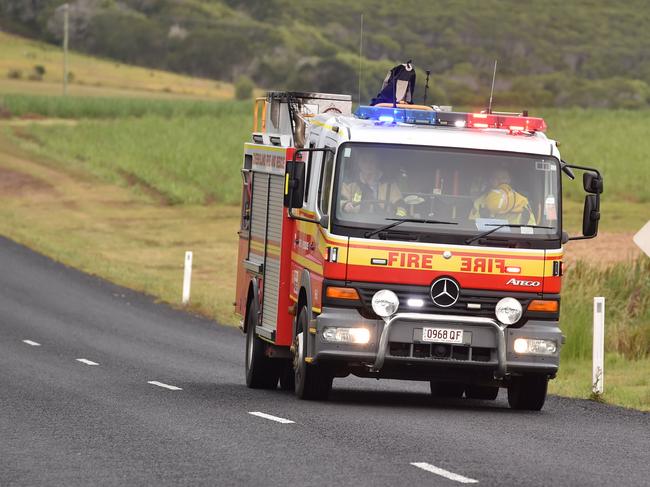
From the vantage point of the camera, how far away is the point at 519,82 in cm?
12488

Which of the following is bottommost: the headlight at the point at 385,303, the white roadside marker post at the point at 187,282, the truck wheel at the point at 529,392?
the white roadside marker post at the point at 187,282

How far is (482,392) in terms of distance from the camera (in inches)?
707

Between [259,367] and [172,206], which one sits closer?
[259,367]

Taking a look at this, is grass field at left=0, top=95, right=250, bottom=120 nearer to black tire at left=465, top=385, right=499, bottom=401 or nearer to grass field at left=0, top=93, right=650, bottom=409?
grass field at left=0, top=93, right=650, bottom=409

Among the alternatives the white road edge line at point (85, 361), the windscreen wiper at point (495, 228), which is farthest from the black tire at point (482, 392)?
the white road edge line at point (85, 361)

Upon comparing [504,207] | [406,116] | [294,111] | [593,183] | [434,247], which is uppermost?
[406,116]

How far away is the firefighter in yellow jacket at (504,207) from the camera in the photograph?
586 inches

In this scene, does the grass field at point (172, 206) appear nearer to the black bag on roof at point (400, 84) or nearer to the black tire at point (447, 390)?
the black tire at point (447, 390)

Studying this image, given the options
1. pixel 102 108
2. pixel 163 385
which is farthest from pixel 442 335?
pixel 102 108

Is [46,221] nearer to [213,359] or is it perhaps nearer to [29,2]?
[213,359]

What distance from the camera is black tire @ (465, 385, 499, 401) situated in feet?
58.3

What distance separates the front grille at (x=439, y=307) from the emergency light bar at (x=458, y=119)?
172 centimetres

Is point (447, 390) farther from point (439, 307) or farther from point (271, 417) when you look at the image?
point (271, 417)

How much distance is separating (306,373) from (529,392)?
2.17m
